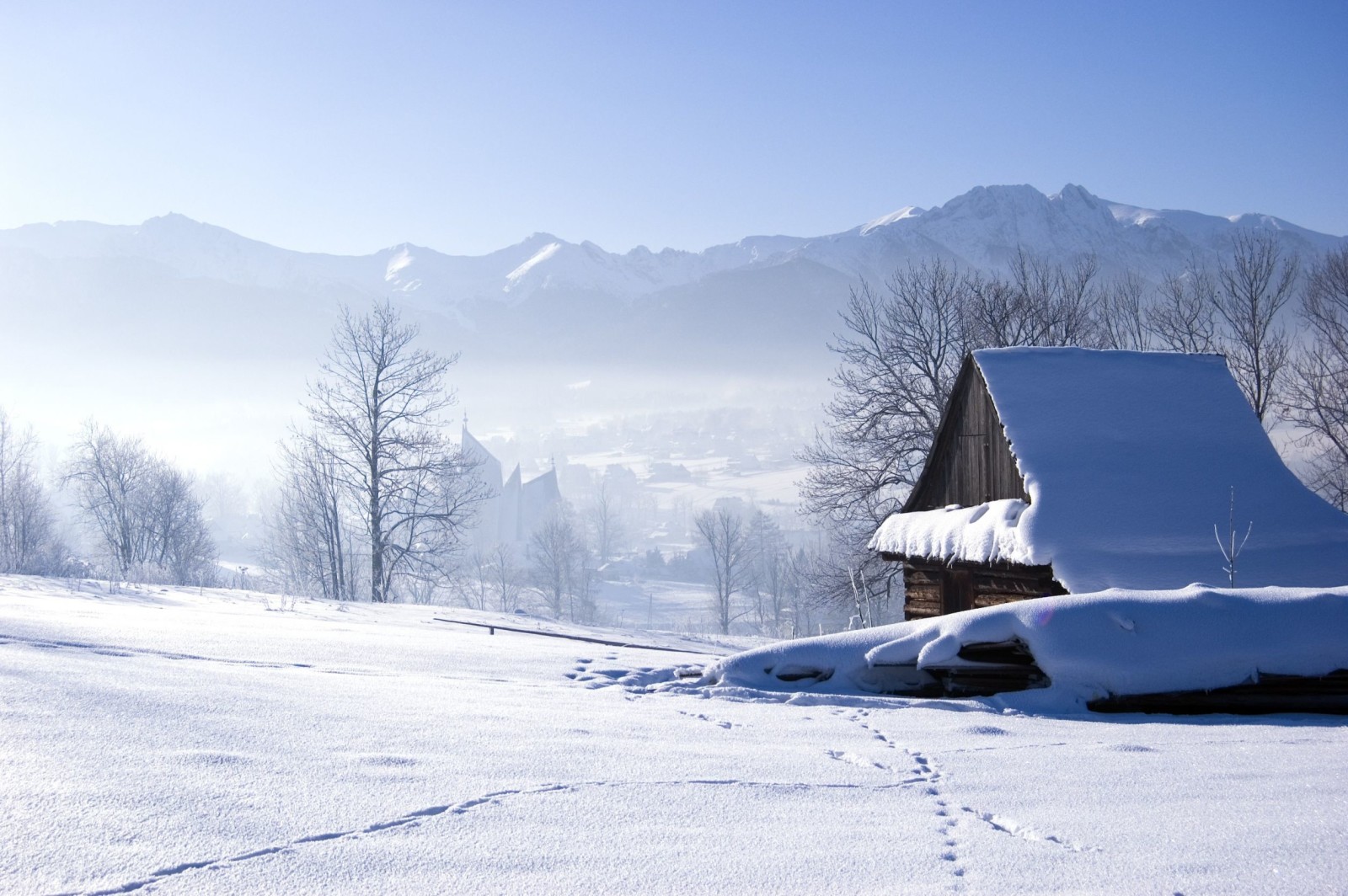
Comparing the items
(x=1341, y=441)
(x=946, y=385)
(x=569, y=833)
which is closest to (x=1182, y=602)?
(x=569, y=833)

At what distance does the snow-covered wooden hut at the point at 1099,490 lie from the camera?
1390 cm

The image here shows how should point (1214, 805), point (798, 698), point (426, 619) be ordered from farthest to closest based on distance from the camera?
point (426, 619)
point (798, 698)
point (1214, 805)

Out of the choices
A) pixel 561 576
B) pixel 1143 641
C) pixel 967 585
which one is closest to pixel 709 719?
pixel 1143 641

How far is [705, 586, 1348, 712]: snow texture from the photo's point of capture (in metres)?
5.71

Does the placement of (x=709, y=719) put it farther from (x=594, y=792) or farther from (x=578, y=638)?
(x=578, y=638)

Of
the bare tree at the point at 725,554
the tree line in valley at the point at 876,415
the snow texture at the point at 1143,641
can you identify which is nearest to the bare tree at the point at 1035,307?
the tree line in valley at the point at 876,415

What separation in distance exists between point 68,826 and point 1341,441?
38.0m

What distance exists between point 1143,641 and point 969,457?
12348 mm

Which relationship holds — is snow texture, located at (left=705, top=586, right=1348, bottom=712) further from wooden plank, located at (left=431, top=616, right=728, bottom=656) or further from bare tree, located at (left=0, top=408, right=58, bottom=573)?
bare tree, located at (left=0, top=408, right=58, bottom=573)

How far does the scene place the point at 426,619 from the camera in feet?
47.3

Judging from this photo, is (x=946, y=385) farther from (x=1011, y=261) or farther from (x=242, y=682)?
(x=242, y=682)

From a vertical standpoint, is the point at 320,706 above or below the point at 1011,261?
below

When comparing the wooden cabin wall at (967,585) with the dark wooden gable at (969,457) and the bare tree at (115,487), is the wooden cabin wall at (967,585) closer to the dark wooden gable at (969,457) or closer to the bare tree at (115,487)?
the dark wooden gable at (969,457)

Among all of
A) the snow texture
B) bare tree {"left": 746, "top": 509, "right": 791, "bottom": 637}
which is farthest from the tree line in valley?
bare tree {"left": 746, "top": 509, "right": 791, "bottom": 637}
